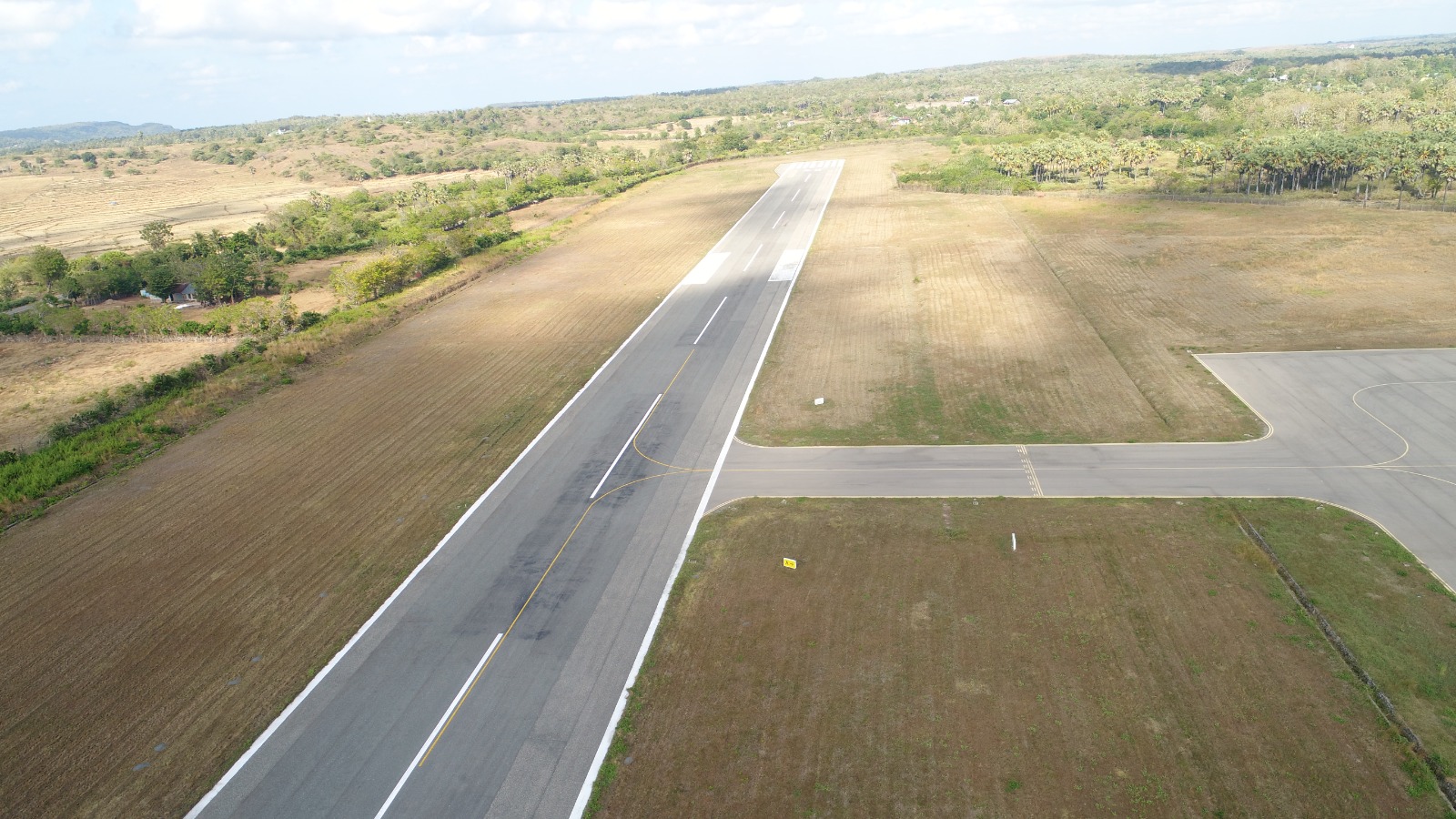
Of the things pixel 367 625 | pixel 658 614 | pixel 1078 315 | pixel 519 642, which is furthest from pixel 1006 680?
pixel 1078 315

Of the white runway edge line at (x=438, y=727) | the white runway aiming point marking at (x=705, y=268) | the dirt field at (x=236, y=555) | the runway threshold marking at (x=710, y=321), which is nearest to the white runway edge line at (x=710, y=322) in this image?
the runway threshold marking at (x=710, y=321)

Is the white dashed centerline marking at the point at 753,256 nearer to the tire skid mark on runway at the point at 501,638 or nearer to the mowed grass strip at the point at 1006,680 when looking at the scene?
the tire skid mark on runway at the point at 501,638

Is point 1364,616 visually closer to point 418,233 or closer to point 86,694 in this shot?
point 86,694

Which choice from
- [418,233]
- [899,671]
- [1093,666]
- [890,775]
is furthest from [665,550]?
[418,233]

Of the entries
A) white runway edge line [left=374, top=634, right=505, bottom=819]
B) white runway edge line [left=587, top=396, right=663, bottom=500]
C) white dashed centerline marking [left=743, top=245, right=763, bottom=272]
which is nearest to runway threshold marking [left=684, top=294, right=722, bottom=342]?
white runway edge line [left=587, top=396, right=663, bottom=500]

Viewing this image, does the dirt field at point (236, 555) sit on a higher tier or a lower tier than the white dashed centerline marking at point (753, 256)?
lower

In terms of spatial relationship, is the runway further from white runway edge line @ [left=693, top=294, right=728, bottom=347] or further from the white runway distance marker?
the white runway distance marker
